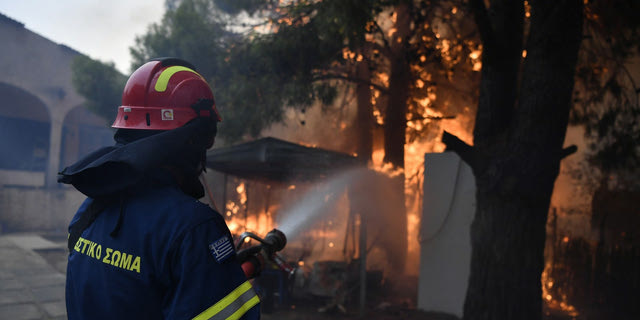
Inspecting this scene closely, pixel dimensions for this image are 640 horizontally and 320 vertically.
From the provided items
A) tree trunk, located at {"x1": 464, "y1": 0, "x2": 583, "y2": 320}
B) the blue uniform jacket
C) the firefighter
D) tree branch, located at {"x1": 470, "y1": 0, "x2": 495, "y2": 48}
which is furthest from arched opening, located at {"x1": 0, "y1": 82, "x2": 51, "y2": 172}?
the blue uniform jacket

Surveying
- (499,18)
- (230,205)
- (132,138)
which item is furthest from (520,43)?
(230,205)

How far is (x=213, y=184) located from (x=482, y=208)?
12162 mm

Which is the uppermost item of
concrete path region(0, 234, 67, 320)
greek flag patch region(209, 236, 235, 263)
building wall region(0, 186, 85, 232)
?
greek flag patch region(209, 236, 235, 263)

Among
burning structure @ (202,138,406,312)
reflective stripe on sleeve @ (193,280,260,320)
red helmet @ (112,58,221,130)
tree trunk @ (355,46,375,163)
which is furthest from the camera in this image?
tree trunk @ (355,46,375,163)

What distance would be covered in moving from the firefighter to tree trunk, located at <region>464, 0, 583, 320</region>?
3971mm

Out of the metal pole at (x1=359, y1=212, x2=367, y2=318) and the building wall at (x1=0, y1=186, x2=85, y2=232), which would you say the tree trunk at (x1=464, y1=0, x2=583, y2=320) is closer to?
the metal pole at (x1=359, y1=212, x2=367, y2=318)

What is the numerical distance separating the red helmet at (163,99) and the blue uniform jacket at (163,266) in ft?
1.21

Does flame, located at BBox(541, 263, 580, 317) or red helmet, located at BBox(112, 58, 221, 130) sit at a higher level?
red helmet, located at BBox(112, 58, 221, 130)

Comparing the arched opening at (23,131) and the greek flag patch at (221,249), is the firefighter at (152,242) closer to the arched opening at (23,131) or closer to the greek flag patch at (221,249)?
the greek flag patch at (221,249)

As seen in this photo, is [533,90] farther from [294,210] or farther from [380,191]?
[294,210]

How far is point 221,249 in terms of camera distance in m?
1.27

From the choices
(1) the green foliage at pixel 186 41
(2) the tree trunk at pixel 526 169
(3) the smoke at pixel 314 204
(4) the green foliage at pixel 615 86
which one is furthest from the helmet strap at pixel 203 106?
(1) the green foliage at pixel 186 41

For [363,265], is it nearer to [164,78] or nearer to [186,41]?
[164,78]

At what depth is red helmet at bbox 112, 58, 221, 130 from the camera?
170 centimetres
